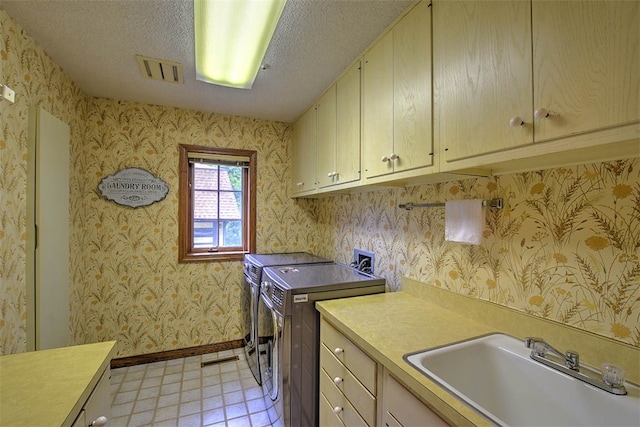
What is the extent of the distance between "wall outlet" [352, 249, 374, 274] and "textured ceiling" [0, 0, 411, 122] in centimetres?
128

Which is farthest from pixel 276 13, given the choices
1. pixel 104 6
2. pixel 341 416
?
pixel 341 416

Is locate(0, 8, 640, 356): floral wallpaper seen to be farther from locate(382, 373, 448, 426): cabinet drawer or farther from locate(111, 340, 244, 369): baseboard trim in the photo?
locate(382, 373, 448, 426): cabinet drawer

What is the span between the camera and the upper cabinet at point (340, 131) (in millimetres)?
1687

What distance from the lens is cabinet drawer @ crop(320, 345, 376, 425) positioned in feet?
3.50

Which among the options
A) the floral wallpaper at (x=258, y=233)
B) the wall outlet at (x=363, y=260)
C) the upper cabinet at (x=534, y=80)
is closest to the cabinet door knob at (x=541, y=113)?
the upper cabinet at (x=534, y=80)

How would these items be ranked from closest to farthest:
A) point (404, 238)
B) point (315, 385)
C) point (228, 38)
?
point (228, 38)
point (315, 385)
point (404, 238)

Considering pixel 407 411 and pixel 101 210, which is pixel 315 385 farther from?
pixel 101 210

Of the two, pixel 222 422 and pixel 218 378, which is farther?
pixel 218 378

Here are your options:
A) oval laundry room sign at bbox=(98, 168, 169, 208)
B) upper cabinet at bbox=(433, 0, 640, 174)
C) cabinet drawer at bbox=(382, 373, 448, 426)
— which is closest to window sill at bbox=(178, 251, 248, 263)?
oval laundry room sign at bbox=(98, 168, 169, 208)

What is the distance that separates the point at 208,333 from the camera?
269 cm

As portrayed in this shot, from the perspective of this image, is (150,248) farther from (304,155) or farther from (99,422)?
(99,422)

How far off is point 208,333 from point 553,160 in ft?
9.43

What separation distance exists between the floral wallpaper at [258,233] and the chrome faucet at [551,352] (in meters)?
0.14

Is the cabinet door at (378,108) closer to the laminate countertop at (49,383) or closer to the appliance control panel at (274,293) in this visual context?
the appliance control panel at (274,293)
